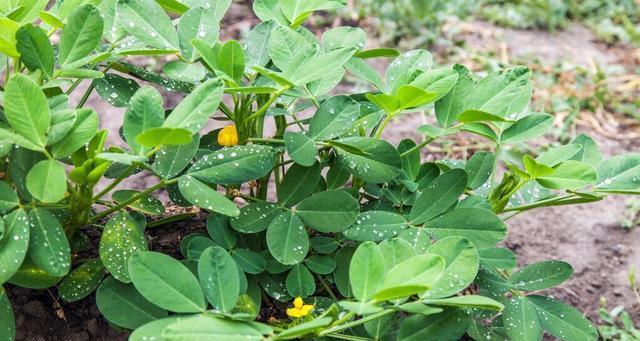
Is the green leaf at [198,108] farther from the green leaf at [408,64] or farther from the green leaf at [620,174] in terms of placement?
the green leaf at [620,174]

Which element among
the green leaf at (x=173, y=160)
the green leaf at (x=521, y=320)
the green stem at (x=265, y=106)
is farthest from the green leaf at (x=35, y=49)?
the green leaf at (x=521, y=320)

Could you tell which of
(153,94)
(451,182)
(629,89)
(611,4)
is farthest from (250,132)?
(611,4)

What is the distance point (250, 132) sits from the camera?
132 centimetres

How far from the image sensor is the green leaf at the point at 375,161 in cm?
123

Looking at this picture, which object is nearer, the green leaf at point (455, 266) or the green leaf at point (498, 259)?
the green leaf at point (455, 266)

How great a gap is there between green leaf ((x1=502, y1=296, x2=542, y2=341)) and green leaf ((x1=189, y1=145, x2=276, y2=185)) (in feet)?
1.60

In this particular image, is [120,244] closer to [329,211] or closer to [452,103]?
[329,211]

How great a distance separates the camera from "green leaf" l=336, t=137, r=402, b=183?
48.5 inches

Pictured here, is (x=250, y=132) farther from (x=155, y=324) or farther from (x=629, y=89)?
(x=629, y=89)

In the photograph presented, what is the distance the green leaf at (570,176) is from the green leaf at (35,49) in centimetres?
80

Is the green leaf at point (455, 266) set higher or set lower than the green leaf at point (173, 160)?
lower

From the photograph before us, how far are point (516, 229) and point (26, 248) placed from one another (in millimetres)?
1572

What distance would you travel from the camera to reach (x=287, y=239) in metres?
1.22

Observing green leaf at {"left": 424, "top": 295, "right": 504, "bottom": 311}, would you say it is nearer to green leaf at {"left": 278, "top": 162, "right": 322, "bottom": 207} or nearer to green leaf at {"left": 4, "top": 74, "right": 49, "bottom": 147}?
green leaf at {"left": 278, "top": 162, "right": 322, "bottom": 207}
